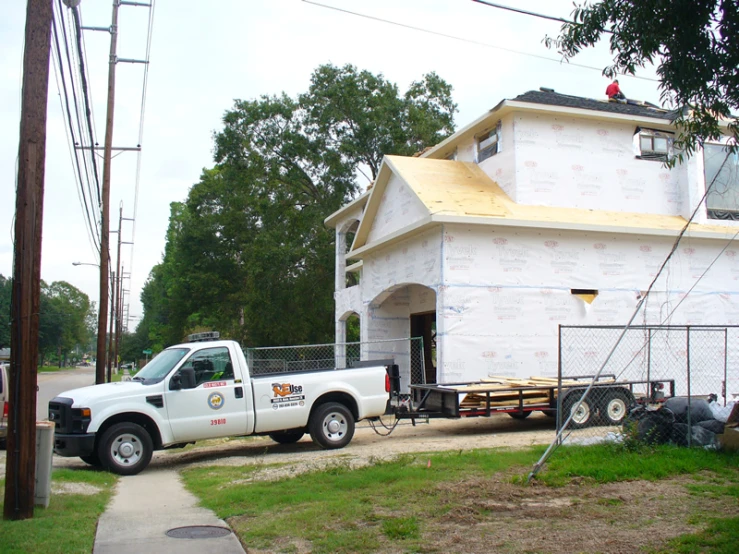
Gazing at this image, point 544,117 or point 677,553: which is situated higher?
point 544,117

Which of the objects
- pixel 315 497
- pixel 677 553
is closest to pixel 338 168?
pixel 315 497

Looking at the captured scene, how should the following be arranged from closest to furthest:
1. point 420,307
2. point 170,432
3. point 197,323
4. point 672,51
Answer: point 672,51 < point 170,432 < point 420,307 < point 197,323

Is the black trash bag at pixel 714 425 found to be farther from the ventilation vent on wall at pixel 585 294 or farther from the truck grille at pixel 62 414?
the truck grille at pixel 62 414

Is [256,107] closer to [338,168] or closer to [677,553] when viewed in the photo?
[338,168]

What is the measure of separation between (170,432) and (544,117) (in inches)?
502

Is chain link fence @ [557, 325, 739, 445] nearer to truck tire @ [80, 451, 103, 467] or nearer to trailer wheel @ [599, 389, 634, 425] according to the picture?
trailer wheel @ [599, 389, 634, 425]

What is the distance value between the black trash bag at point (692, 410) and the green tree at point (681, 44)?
4.66 m

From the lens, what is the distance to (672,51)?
701 cm

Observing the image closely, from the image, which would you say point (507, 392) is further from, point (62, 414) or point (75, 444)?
point (62, 414)

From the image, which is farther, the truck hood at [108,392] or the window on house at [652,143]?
the window on house at [652,143]

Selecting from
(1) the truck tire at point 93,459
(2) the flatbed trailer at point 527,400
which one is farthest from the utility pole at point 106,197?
(2) the flatbed trailer at point 527,400

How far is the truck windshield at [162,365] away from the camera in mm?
11977

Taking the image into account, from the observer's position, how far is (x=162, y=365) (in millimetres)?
12305

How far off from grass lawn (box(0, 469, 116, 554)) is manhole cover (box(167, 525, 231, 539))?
2.55 ft
